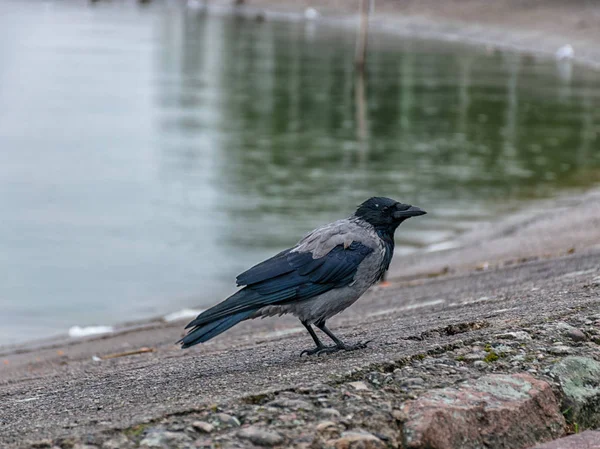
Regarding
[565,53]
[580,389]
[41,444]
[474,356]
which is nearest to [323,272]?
[474,356]

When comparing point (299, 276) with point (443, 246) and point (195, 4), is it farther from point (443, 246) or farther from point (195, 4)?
point (195, 4)

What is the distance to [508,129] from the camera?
98.6 ft

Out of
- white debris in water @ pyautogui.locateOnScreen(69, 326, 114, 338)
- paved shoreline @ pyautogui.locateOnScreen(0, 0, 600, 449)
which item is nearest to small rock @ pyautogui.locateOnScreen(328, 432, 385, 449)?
paved shoreline @ pyautogui.locateOnScreen(0, 0, 600, 449)

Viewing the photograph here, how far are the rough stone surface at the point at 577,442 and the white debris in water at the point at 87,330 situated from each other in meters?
8.81

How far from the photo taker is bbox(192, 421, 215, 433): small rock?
4574 mm

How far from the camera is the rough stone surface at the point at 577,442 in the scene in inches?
179

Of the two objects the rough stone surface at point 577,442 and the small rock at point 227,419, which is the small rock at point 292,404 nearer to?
the small rock at point 227,419

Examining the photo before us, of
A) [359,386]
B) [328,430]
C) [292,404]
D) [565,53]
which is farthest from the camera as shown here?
[565,53]

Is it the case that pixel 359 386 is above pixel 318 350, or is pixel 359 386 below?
above

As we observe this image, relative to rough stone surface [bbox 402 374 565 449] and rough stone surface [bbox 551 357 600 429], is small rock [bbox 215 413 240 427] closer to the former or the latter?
rough stone surface [bbox 402 374 565 449]

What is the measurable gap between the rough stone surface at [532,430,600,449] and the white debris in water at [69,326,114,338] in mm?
8811

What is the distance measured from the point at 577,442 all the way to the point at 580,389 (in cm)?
50

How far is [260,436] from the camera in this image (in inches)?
175

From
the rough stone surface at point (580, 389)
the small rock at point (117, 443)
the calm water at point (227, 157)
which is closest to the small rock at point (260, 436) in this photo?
the small rock at point (117, 443)
